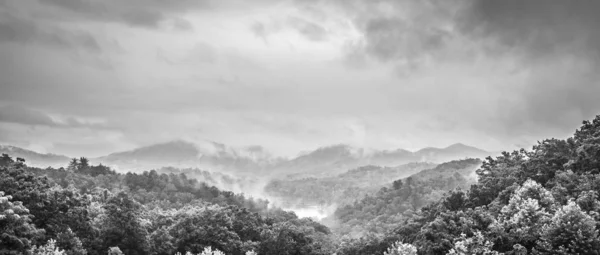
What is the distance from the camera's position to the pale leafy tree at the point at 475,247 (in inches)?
3022

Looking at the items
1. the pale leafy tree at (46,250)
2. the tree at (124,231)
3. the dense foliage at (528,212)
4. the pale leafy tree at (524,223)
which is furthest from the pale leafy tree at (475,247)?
the pale leafy tree at (46,250)

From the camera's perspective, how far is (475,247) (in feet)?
258

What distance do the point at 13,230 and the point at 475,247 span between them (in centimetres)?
5687

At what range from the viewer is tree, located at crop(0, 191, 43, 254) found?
70.7 meters

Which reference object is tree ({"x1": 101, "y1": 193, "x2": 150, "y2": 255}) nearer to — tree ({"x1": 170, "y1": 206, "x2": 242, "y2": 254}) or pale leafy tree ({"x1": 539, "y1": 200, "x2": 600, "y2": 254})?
tree ({"x1": 170, "y1": 206, "x2": 242, "y2": 254})

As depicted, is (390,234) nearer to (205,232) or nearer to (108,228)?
(205,232)

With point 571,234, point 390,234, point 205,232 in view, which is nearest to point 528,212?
point 571,234

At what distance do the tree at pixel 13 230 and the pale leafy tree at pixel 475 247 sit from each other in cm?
5252

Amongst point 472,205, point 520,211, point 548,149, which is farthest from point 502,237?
point 548,149

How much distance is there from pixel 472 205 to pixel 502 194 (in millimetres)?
10305

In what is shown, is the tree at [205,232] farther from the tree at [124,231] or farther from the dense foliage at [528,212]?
the dense foliage at [528,212]

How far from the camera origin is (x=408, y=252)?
80000 mm

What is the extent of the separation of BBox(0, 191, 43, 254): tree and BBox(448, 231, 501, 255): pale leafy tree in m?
52.5

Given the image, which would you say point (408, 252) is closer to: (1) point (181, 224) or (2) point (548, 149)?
(1) point (181, 224)
